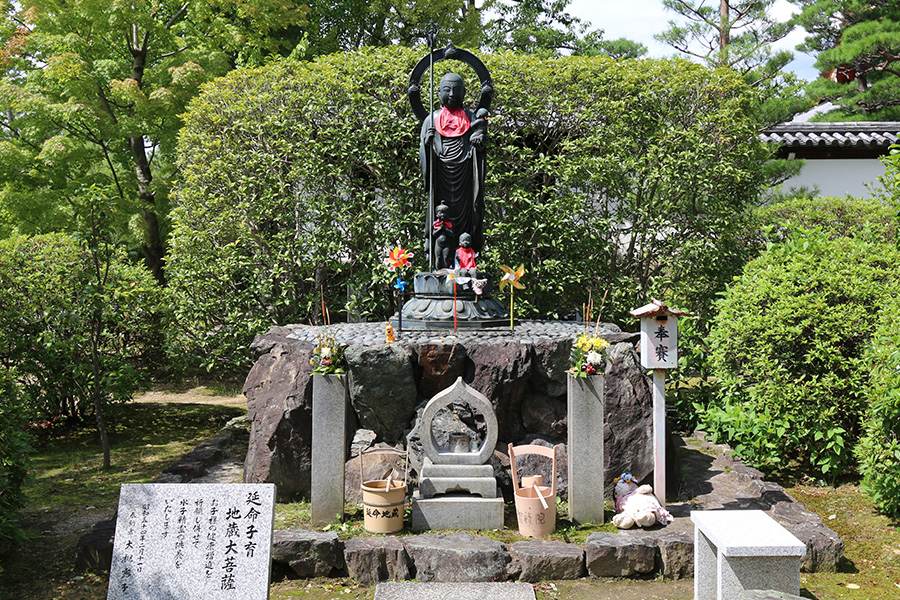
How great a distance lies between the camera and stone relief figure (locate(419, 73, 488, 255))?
811 cm

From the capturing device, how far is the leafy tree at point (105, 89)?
11.8 m

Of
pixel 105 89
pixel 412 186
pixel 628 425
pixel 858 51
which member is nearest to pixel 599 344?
pixel 628 425

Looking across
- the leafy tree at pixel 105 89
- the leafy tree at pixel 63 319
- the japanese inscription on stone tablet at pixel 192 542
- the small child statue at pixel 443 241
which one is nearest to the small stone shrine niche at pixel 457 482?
the japanese inscription on stone tablet at pixel 192 542

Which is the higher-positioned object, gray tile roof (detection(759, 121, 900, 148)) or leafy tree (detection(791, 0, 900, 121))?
leafy tree (detection(791, 0, 900, 121))

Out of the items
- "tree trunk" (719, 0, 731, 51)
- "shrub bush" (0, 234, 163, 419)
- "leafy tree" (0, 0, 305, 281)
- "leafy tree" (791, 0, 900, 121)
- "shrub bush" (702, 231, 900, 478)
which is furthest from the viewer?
"tree trunk" (719, 0, 731, 51)

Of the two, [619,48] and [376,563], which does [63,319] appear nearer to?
[376,563]

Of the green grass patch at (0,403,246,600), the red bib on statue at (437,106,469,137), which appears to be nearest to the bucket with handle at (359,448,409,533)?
the green grass patch at (0,403,246,600)

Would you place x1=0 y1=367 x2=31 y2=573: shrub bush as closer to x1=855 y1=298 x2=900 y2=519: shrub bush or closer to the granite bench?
the granite bench

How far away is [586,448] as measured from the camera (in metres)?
5.71

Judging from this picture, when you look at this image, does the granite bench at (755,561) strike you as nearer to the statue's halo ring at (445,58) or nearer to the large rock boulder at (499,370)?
the large rock boulder at (499,370)

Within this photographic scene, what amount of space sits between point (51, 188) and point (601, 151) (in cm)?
1002

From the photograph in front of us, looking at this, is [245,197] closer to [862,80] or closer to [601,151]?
[601,151]

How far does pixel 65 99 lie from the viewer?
41.8ft

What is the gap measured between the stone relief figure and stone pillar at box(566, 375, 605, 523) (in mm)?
3282
